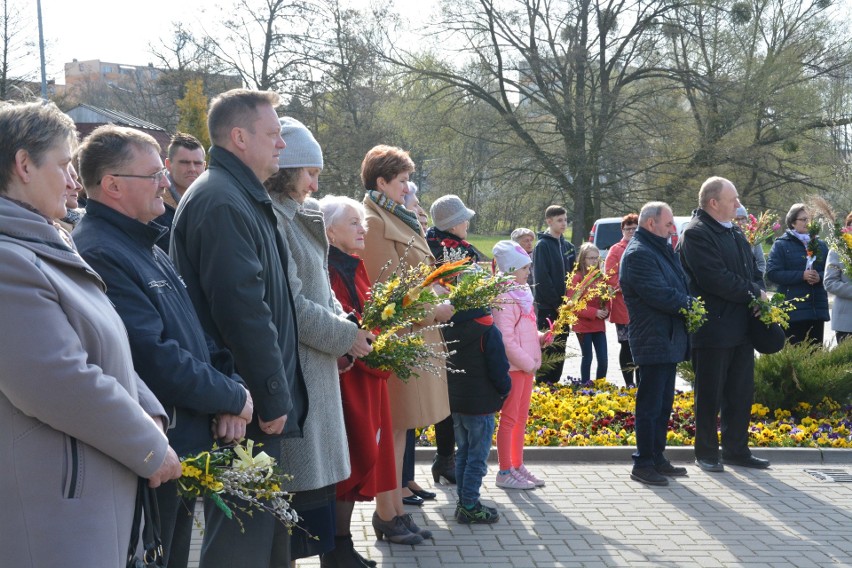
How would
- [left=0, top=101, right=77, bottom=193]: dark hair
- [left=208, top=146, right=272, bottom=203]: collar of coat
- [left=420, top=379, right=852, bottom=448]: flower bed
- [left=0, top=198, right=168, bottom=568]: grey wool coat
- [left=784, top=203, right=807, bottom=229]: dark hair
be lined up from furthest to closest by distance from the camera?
1. [left=784, top=203, right=807, bottom=229]: dark hair
2. [left=420, top=379, right=852, bottom=448]: flower bed
3. [left=208, top=146, right=272, bottom=203]: collar of coat
4. [left=0, top=101, right=77, bottom=193]: dark hair
5. [left=0, top=198, right=168, bottom=568]: grey wool coat

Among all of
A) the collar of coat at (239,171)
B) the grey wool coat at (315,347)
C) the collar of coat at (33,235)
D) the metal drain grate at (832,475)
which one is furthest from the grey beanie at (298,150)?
the metal drain grate at (832,475)

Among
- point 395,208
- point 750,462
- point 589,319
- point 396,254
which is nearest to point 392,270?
point 396,254

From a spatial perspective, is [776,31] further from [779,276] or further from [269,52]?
[779,276]

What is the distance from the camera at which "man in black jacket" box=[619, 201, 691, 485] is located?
7.44 meters

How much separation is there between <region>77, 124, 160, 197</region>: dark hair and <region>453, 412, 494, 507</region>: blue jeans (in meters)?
3.49

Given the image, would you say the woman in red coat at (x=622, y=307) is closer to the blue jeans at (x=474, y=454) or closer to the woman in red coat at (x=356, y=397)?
the blue jeans at (x=474, y=454)

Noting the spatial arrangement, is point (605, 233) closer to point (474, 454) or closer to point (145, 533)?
point (474, 454)

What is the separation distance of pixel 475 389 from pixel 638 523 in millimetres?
1408

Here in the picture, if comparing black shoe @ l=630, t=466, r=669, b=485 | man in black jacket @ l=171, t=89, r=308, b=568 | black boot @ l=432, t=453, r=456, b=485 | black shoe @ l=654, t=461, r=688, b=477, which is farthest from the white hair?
black shoe @ l=654, t=461, r=688, b=477

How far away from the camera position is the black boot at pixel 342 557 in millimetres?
5106

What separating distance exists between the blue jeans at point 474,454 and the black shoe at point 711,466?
241cm

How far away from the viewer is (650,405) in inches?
299

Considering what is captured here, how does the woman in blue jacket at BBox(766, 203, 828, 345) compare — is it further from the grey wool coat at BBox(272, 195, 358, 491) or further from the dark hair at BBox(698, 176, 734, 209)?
the grey wool coat at BBox(272, 195, 358, 491)

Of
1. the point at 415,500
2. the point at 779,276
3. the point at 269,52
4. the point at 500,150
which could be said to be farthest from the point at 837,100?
the point at 415,500
